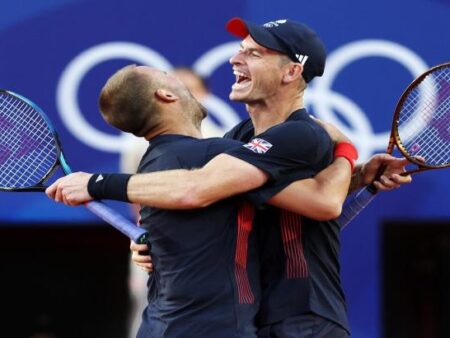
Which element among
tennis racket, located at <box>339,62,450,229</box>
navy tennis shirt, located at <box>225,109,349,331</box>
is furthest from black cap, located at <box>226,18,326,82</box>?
tennis racket, located at <box>339,62,450,229</box>

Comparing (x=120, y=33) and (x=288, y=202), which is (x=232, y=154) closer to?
(x=288, y=202)

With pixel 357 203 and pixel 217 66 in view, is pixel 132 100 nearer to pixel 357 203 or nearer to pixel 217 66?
pixel 357 203

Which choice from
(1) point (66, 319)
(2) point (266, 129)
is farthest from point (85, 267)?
(2) point (266, 129)

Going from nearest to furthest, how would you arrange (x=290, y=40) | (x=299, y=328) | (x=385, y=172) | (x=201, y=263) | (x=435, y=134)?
(x=201, y=263) < (x=299, y=328) < (x=290, y=40) < (x=385, y=172) < (x=435, y=134)

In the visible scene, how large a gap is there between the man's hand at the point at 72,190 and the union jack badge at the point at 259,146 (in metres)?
0.67

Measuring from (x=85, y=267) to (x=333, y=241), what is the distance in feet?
14.1

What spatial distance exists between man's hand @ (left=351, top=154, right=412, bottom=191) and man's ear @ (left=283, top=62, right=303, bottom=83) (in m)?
0.50

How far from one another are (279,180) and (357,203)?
681mm

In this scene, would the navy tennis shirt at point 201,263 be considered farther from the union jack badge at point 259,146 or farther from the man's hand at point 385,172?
the man's hand at point 385,172

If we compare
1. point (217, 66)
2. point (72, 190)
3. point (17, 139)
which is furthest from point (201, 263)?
point (217, 66)

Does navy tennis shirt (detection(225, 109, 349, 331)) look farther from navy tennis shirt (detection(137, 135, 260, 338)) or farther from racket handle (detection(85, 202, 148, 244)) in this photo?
racket handle (detection(85, 202, 148, 244))

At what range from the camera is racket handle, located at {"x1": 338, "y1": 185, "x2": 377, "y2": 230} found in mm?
5532

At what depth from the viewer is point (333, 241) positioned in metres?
5.25

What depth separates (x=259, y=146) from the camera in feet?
16.4
